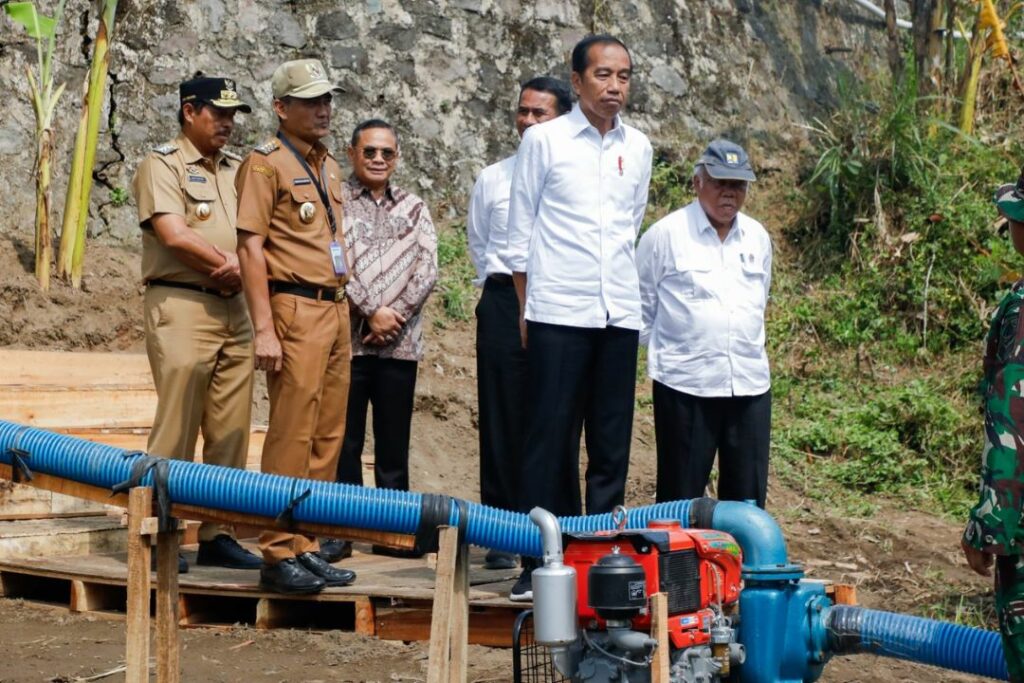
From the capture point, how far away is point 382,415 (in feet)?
22.1

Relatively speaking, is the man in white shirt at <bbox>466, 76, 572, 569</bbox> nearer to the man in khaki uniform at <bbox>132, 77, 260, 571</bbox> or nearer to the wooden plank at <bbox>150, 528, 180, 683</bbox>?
the man in khaki uniform at <bbox>132, 77, 260, 571</bbox>

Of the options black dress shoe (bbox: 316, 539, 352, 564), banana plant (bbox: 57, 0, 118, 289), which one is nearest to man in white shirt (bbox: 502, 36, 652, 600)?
black dress shoe (bbox: 316, 539, 352, 564)

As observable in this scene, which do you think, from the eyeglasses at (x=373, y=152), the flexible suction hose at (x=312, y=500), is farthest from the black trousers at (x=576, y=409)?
the eyeglasses at (x=373, y=152)

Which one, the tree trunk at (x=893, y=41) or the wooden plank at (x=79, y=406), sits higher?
the tree trunk at (x=893, y=41)

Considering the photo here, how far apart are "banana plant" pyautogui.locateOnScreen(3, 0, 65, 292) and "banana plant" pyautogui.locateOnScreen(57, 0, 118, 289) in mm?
120

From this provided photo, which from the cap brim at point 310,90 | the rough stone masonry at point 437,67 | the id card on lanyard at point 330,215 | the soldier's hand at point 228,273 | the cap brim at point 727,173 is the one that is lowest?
the soldier's hand at point 228,273

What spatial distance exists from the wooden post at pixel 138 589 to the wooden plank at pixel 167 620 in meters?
0.04

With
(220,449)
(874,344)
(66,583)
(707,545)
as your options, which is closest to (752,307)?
(707,545)

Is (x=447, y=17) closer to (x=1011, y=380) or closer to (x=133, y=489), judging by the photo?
(x=133, y=489)

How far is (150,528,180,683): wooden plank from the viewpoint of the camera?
4.43 m

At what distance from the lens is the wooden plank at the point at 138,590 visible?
14.2 ft

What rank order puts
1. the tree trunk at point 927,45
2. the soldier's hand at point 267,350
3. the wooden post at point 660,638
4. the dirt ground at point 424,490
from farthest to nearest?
the tree trunk at point 927,45
the soldier's hand at point 267,350
the dirt ground at point 424,490
the wooden post at point 660,638

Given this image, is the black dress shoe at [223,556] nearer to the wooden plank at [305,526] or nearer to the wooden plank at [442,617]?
the wooden plank at [305,526]

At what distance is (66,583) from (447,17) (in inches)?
224
